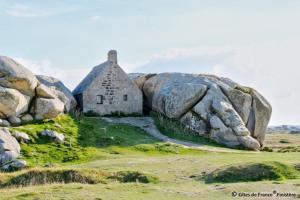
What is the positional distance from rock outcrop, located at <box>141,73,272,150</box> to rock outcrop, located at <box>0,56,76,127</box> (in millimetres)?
11984

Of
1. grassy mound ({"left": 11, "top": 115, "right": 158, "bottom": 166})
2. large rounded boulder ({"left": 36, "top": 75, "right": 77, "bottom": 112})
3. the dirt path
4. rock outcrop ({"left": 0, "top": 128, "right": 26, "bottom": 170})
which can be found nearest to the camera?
rock outcrop ({"left": 0, "top": 128, "right": 26, "bottom": 170})

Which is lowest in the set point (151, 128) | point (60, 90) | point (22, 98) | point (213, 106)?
point (151, 128)

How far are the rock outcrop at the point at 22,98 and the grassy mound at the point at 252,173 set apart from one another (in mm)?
23224

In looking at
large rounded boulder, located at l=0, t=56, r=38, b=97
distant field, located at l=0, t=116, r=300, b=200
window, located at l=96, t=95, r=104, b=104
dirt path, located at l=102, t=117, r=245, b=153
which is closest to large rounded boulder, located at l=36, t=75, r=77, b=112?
window, located at l=96, t=95, r=104, b=104

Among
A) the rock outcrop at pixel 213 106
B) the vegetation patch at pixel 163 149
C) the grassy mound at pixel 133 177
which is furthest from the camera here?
the rock outcrop at pixel 213 106

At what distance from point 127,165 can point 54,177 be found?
5.35 meters

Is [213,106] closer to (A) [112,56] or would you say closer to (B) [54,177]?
(A) [112,56]

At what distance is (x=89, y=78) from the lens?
198 feet

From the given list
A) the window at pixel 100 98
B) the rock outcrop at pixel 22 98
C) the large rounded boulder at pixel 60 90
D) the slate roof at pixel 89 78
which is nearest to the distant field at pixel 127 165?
the rock outcrop at pixel 22 98

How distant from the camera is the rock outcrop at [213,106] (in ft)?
178

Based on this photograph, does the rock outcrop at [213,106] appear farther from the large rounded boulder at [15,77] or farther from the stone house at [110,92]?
the large rounded boulder at [15,77]

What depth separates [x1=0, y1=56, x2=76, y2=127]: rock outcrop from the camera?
47094mm

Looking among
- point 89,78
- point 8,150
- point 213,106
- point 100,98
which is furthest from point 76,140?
point 213,106

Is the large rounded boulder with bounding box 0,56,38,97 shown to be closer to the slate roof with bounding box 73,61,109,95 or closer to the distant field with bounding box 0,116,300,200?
the distant field with bounding box 0,116,300,200
